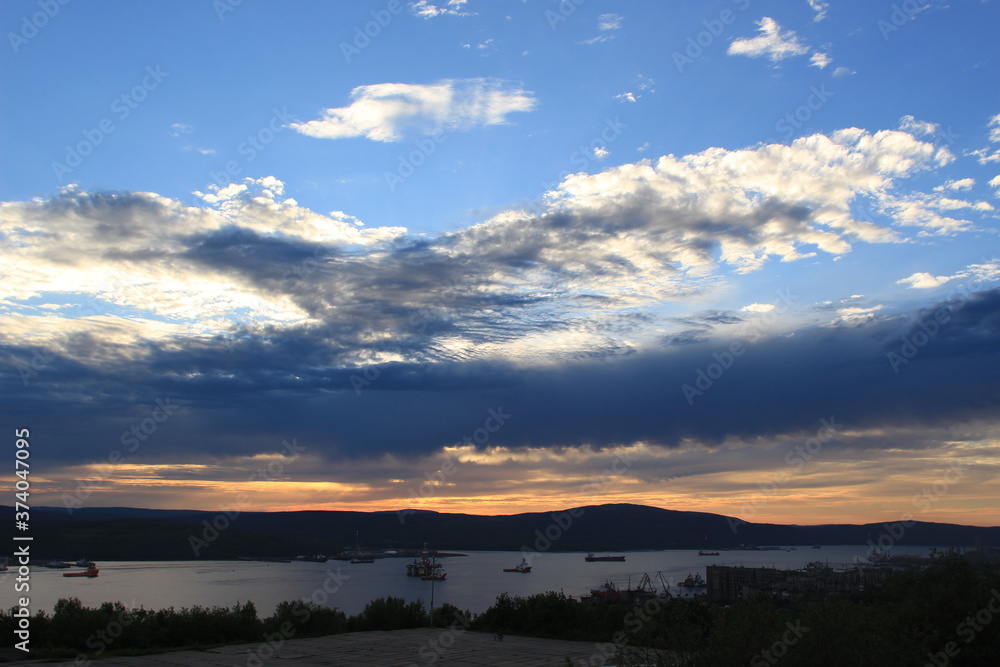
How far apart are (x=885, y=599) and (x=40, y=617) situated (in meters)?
26.7

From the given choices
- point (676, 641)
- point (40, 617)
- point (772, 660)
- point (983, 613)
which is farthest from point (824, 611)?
point (40, 617)

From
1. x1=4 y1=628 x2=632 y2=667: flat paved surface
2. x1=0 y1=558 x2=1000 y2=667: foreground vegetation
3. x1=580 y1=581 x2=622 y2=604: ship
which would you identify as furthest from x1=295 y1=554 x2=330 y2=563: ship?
x1=4 y1=628 x2=632 y2=667: flat paved surface

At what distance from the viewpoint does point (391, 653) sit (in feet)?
72.0

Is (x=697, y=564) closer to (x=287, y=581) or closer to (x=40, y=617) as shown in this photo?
(x=287, y=581)

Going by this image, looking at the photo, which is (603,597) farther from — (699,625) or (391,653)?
(699,625)

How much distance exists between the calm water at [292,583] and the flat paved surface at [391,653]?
4668cm

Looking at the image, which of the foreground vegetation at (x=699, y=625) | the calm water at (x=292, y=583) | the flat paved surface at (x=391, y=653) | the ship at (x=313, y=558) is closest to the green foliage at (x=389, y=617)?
the foreground vegetation at (x=699, y=625)

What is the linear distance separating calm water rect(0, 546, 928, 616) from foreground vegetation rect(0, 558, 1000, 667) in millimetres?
43919

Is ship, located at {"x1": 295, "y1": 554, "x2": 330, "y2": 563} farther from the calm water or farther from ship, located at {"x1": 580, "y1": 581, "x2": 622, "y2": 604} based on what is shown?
ship, located at {"x1": 580, "y1": 581, "x2": 622, "y2": 604}

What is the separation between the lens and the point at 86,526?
160250mm

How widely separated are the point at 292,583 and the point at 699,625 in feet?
360

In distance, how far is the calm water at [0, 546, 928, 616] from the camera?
7994 cm

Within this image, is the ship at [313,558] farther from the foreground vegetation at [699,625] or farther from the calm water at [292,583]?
the foreground vegetation at [699,625]

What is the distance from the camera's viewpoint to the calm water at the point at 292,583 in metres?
79.9
